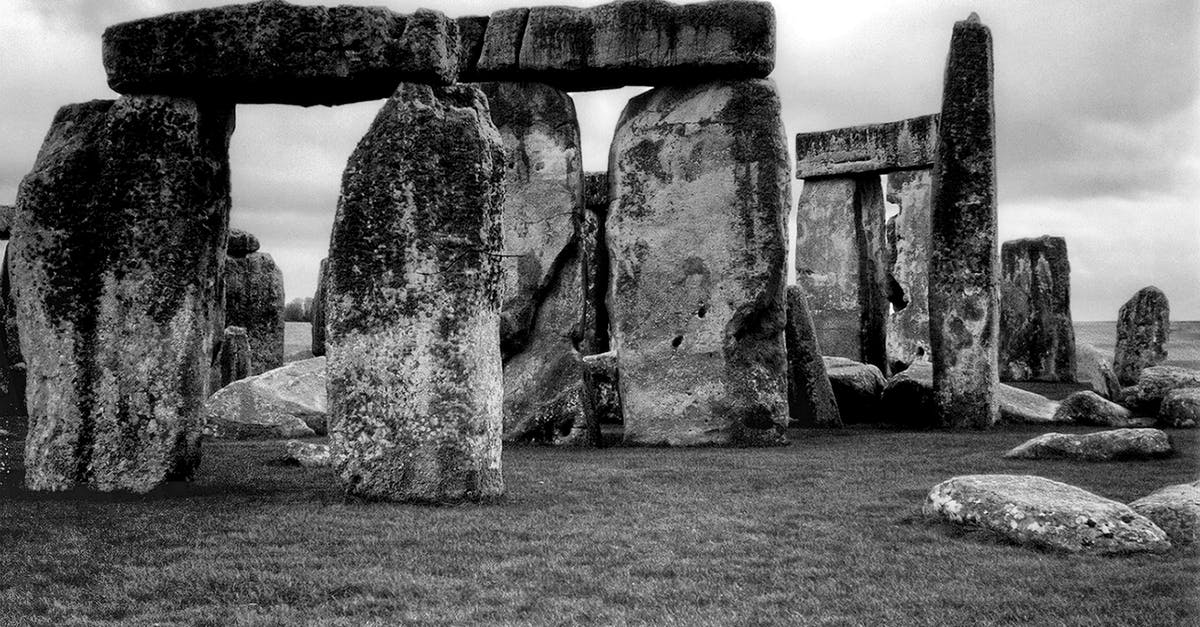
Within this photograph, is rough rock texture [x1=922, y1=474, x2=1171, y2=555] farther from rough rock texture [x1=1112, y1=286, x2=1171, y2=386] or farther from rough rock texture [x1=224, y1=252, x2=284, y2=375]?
rough rock texture [x1=1112, y1=286, x2=1171, y2=386]

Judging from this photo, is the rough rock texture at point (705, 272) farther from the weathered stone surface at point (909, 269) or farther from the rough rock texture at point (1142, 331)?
the rough rock texture at point (1142, 331)

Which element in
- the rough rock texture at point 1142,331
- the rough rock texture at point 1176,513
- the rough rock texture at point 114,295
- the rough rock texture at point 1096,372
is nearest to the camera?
the rough rock texture at point 1176,513

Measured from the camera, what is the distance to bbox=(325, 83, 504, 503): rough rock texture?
21.6 ft

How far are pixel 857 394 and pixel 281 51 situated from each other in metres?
9.62

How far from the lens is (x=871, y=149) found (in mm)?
18812

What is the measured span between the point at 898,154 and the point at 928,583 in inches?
577

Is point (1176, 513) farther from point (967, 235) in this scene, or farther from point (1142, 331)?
point (1142, 331)

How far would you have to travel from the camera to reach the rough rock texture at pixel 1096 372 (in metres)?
18.4

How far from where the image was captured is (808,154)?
63.1 feet

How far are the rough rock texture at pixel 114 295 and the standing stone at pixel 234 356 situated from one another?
10171mm

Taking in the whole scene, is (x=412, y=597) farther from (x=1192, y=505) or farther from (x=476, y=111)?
(x=1192, y=505)

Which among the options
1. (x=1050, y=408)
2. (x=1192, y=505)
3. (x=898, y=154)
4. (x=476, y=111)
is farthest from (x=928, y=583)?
(x=898, y=154)

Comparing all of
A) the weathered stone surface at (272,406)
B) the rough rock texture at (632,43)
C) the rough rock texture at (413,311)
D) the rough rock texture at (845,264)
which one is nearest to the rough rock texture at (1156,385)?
the rough rock texture at (845,264)

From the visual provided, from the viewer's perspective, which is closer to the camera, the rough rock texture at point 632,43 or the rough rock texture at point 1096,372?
the rough rock texture at point 632,43
